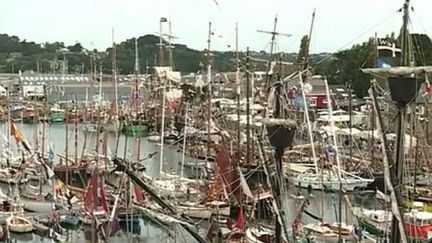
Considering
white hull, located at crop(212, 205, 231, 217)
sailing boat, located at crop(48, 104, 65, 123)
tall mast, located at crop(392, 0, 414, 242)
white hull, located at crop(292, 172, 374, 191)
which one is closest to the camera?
tall mast, located at crop(392, 0, 414, 242)

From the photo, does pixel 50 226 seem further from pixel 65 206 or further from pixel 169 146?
pixel 169 146

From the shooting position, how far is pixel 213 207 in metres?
30.0

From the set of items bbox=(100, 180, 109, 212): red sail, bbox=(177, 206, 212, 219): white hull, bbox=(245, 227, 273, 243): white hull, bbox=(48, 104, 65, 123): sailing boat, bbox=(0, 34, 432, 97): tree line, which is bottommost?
bbox=(48, 104, 65, 123): sailing boat

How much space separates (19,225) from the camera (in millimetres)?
29312

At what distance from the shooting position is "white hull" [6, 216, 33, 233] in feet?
95.8

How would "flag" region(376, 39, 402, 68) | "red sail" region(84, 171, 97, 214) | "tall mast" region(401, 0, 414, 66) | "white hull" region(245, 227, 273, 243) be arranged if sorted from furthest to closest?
"white hull" region(245, 227, 273, 243) < "red sail" region(84, 171, 97, 214) < "flag" region(376, 39, 402, 68) < "tall mast" region(401, 0, 414, 66)

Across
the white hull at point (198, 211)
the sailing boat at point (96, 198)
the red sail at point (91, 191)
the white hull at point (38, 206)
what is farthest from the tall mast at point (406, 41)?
the white hull at point (38, 206)

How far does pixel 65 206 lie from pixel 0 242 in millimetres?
4052

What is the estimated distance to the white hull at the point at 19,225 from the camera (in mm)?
29188

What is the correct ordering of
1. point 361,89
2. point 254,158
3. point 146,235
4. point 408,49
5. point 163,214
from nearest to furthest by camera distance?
point 408,49 → point 163,214 → point 146,235 → point 254,158 → point 361,89

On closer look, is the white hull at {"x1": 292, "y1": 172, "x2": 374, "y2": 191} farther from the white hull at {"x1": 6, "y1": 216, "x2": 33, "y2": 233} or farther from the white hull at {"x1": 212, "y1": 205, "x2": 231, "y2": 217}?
the white hull at {"x1": 6, "y1": 216, "x2": 33, "y2": 233}

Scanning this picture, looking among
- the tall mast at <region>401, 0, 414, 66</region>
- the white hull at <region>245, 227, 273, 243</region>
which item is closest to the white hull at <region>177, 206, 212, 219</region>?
the white hull at <region>245, 227, 273, 243</region>

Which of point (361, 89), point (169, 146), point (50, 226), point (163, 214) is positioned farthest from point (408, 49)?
point (361, 89)

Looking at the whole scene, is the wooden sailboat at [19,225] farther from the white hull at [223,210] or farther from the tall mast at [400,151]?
the tall mast at [400,151]
